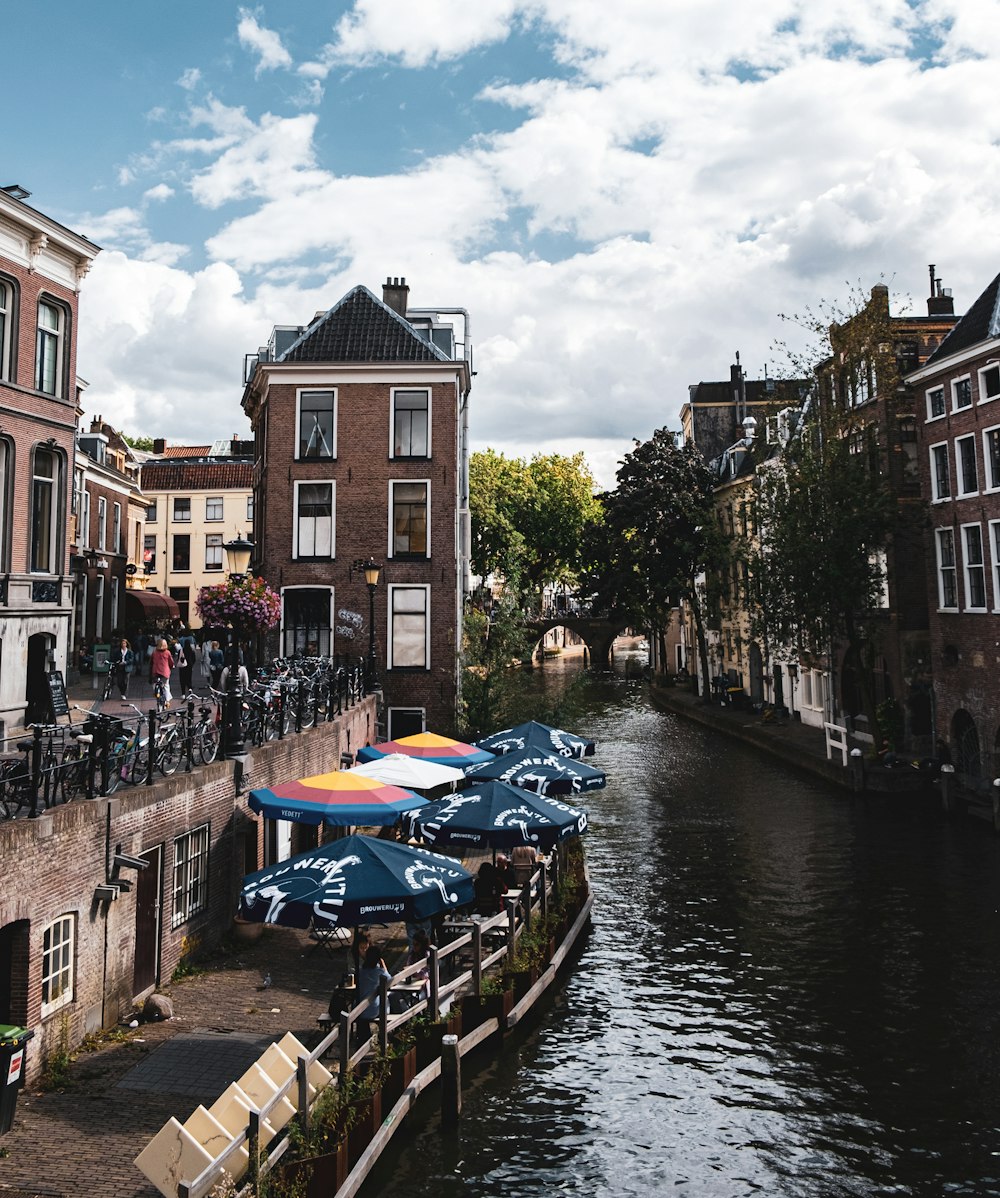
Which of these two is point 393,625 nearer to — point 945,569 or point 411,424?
point 411,424

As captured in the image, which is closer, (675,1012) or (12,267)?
(675,1012)

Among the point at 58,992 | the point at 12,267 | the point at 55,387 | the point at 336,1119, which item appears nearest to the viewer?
the point at 336,1119

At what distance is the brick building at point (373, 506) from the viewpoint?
32812 mm

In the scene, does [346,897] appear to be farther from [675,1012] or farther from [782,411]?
[782,411]

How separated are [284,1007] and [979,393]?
27.9 m

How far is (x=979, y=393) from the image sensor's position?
30.6 metres

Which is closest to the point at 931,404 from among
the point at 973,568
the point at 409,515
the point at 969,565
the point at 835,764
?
the point at 969,565

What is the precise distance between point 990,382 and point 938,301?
1377 centimetres

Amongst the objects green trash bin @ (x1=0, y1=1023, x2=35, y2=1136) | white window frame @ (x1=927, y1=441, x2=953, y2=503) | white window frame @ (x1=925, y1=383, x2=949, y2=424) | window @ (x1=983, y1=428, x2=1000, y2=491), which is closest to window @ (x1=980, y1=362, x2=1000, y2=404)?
window @ (x1=983, y1=428, x2=1000, y2=491)

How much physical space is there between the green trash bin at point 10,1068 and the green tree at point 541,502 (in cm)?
5995

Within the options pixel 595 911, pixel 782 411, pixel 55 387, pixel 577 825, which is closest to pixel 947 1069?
pixel 577 825

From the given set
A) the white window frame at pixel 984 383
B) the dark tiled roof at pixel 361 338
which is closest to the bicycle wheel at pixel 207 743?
the dark tiled roof at pixel 361 338

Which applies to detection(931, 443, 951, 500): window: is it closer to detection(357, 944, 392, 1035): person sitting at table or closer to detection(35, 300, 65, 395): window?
detection(35, 300, 65, 395): window

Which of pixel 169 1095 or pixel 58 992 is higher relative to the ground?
pixel 58 992
